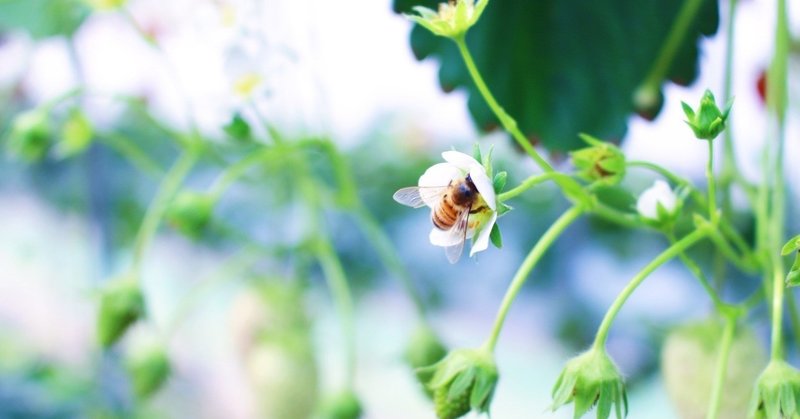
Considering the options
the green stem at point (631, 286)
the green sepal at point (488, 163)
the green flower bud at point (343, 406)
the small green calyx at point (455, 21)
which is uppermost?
the small green calyx at point (455, 21)

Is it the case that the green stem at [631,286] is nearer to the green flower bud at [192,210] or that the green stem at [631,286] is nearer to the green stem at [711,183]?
the green stem at [711,183]

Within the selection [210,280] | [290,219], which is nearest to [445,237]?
[210,280]

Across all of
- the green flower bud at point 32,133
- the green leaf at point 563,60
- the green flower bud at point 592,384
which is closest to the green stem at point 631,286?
the green flower bud at point 592,384

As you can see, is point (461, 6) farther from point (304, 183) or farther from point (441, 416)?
point (304, 183)

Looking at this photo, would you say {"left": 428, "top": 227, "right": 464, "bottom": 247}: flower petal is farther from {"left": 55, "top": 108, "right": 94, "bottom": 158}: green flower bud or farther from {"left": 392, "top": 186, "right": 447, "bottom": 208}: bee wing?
{"left": 55, "top": 108, "right": 94, "bottom": 158}: green flower bud

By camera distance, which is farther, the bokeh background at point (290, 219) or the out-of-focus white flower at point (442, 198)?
the bokeh background at point (290, 219)

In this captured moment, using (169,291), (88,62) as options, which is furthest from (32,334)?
(88,62)
